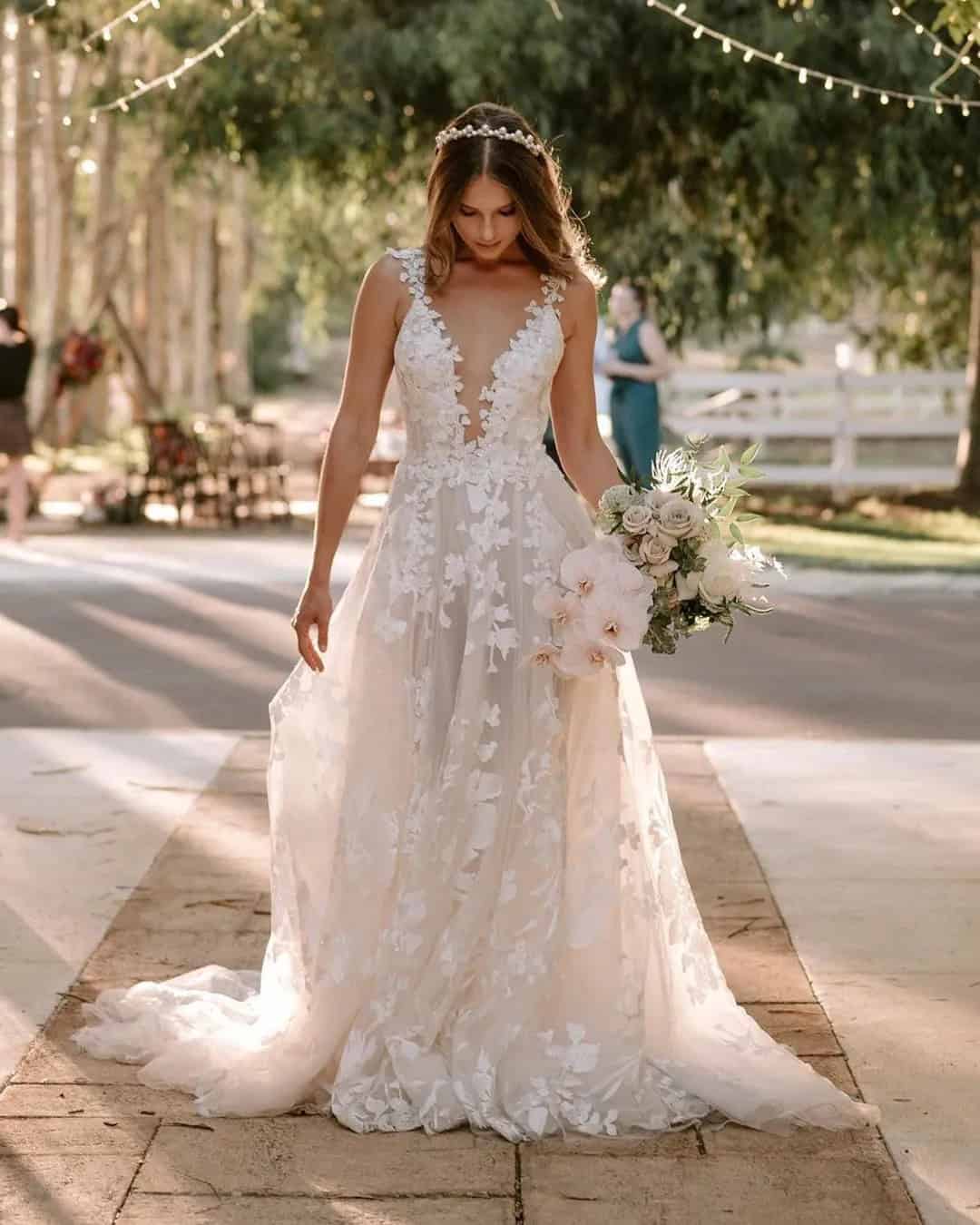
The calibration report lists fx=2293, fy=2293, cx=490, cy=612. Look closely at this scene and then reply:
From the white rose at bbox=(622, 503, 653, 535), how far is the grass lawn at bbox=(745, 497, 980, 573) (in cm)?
1098

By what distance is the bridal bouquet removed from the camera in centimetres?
461

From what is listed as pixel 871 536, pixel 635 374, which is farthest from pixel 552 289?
pixel 871 536

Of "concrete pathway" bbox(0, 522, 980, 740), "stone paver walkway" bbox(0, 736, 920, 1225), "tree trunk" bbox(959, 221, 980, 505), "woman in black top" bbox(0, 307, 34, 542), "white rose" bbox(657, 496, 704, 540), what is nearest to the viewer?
"stone paver walkway" bbox(0, 736, 920, 1225)

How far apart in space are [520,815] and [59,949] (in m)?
1.72

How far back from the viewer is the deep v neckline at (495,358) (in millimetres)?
4848

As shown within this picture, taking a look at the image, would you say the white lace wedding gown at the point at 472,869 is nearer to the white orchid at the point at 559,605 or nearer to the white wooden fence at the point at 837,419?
the white orchid at the point at 559,605

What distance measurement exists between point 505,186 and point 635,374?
1190 cm

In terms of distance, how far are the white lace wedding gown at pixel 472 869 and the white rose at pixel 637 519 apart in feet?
1.11

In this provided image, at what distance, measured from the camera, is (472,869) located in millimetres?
4805

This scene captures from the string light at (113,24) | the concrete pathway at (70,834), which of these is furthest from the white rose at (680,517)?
the string light at (113,24)

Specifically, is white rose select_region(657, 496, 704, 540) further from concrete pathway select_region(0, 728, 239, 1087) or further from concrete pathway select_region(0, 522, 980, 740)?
concrete pathway select_region(0, 522, 980, 740)

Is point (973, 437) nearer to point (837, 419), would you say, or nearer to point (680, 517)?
point (837, 419)

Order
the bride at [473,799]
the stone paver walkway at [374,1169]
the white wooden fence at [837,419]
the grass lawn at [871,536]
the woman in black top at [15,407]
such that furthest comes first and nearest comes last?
1. the white wooden fence at [837,419]
2. the woman in black top at [15,407]
3. the grass lawn at [871,536]
4. the bride at [473,799]
5. the stone paver walkway at [374,1169]

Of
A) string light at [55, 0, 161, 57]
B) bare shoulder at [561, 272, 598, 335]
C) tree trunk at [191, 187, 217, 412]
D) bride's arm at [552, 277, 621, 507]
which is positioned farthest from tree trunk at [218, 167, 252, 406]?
bare shoulder at [561, 272, 598, 335]
